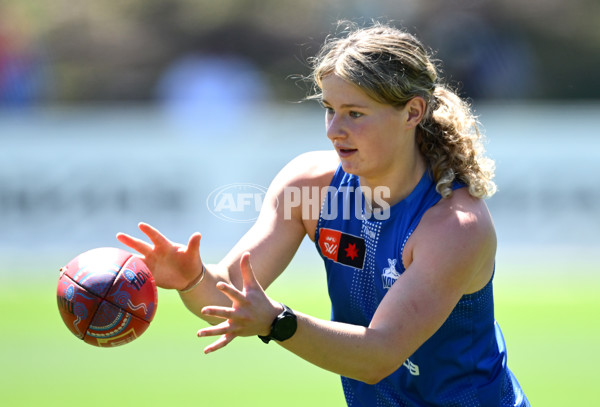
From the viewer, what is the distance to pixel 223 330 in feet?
9.45

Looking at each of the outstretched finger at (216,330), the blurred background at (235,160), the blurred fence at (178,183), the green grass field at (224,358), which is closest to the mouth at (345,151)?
the outstretched finger at (216,330)

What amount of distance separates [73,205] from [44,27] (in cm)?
898

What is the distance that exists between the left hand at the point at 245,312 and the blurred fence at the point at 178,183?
735 centimetres

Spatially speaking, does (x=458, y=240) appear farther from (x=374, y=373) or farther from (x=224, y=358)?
(x=224, y=358)

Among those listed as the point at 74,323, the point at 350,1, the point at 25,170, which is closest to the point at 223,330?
the point at 74,323

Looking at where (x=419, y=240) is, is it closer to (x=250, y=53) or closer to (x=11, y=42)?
(x=11, y=42)

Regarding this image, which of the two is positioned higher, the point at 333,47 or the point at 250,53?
the point at 250,53

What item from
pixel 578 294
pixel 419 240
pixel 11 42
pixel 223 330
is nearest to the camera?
pixel 223 330

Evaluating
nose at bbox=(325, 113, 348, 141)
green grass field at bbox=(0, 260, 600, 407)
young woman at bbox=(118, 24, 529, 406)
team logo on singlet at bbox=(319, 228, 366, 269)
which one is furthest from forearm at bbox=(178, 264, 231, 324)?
green grass field at bbox=(0, 260, 600, 407)

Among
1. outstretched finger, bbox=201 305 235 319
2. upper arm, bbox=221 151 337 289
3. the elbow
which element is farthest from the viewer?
upper arm, bbox=221 151 337 289

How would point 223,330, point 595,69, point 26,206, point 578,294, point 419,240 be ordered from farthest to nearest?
point 595,69, point 26,206, point 578,294, point 419,240, point 223,330

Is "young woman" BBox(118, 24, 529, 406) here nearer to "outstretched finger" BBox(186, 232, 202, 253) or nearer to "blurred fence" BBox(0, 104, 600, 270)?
"outstretched finger" BBox(186, 232, 202, 253)

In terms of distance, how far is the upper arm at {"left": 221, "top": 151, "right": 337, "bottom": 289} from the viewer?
374cm

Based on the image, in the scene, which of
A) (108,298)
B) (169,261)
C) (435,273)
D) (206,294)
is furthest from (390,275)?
(108,298)
